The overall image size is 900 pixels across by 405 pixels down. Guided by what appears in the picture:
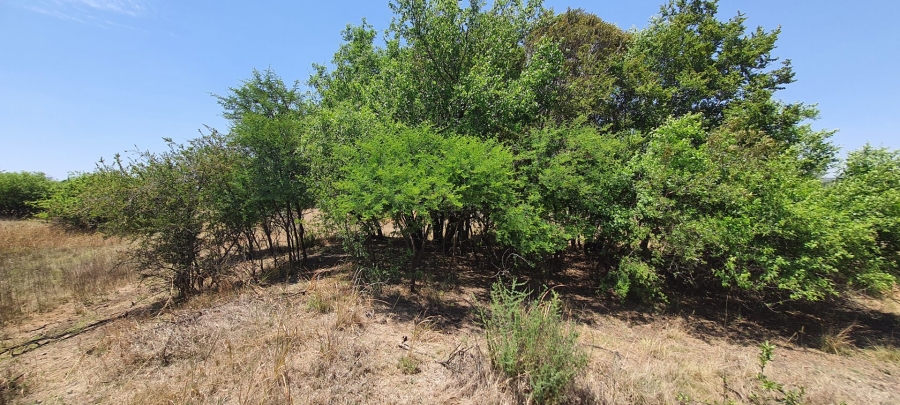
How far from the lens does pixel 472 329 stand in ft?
23.2

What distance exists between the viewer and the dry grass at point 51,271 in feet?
27.8

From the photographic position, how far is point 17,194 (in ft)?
80.3

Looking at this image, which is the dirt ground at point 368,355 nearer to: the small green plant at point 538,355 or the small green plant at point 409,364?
the small green plant at point 409,364

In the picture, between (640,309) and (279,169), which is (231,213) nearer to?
(279,169)

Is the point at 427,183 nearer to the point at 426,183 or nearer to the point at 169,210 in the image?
the point at 426,183

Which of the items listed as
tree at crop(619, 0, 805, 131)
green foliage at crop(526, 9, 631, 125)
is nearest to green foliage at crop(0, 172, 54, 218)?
green foliage at crop(526, 9, 631, 125)

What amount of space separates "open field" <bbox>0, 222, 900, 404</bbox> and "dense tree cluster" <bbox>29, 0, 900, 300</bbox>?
1.22 meters

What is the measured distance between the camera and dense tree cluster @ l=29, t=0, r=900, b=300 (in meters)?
7.46

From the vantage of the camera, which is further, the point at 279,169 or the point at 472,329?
the point at 279,169

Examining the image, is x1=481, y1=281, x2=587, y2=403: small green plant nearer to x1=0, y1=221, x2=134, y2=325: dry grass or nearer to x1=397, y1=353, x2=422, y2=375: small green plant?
x1=397, y1=353, x2=422, y2=375: small green plant

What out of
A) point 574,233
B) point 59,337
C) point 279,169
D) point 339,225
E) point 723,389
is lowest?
point 723,389

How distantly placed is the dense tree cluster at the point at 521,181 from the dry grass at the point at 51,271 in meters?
2.38

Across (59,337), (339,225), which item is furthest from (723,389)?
(59,337)

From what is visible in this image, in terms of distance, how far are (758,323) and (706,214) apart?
4067 millimetres
